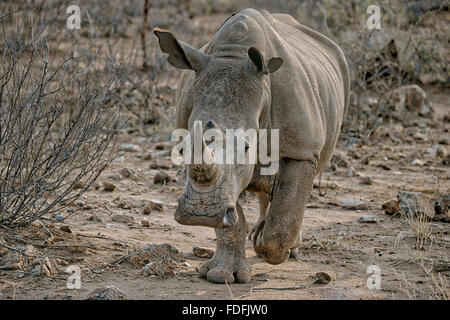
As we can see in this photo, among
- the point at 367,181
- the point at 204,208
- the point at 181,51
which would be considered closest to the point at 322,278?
the point at 204,208

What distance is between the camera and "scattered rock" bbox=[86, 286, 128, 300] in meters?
3.80

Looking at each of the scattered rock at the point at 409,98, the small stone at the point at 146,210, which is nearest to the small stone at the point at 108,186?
the small stone at the point at 146,210

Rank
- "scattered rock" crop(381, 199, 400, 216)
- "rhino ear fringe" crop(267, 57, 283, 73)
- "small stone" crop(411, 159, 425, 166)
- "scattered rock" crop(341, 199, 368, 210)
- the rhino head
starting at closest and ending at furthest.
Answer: the rhino head < "rhino ear fringe" crop(267, 57, 283, 73) < "scattered rock" crop(381, 199, 400, 216) < "scattered rock" crop(341, 199, 368, 210) < "small stone" crop(411, 159, 425, 166)

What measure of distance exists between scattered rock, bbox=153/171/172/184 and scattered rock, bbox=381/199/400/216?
223cm

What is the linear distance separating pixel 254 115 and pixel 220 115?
24cm

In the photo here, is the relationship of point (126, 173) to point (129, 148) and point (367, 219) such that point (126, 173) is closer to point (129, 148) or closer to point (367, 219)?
point (129, 148)

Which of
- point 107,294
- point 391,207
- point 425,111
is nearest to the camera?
point 107,294

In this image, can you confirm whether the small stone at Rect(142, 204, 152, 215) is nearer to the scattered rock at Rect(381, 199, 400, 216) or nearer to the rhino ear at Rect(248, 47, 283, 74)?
the scattered rock at Rect(381, 199, 400, 216)

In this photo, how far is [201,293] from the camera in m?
4.23

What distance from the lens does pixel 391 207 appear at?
6.36 m

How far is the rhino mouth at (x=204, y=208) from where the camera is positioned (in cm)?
343

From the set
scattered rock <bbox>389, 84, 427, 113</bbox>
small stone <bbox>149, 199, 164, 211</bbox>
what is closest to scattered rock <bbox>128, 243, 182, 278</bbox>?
small stone <bbox>149, 199, 164, 211</bbox>
